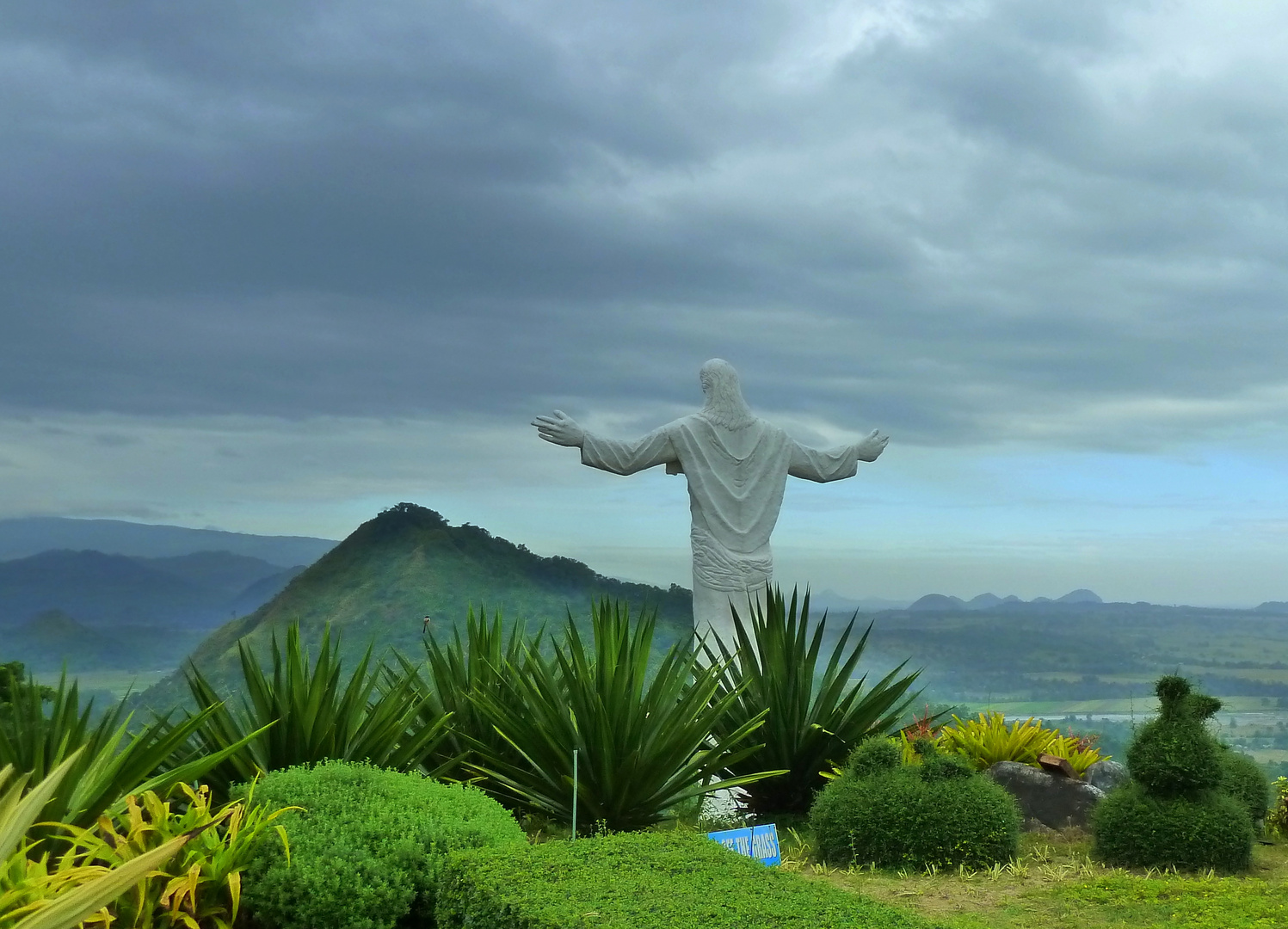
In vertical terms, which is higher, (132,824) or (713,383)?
(713,383)

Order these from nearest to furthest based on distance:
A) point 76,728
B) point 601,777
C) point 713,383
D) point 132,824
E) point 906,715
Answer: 1. point 132,824
2. point 76,728
3. point 601,777
4. point 906,715
5. point 713,383

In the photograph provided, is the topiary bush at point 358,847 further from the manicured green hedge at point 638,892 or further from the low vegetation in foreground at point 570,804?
the manicured green hedge at point 638,892

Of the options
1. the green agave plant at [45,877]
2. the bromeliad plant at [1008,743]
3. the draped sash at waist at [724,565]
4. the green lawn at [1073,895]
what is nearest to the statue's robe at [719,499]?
the draped sash at waist at [724,565]

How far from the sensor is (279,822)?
5719 mm

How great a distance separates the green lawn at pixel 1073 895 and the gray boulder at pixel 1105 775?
6.43ft

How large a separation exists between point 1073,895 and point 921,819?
1005 mm

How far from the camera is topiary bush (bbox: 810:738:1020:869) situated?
7.09m

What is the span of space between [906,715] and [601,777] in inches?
148

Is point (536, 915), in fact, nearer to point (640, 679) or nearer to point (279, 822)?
point (279, 822)

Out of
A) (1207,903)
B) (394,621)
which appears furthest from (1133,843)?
(394,621)

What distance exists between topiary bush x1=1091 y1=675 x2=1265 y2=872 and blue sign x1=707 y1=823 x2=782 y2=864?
212 centimetres

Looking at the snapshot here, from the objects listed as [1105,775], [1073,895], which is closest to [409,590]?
[1105,775]

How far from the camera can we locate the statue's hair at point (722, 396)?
40.6ft

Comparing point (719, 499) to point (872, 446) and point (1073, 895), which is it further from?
point (1073, 895)
